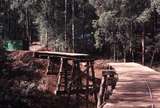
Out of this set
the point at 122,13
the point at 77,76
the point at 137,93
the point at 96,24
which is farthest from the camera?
the point at 96,24

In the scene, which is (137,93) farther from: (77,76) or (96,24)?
(96,24)

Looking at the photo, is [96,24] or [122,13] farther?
[96,24]

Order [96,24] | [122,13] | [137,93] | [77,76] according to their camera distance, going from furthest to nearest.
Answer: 1. [96,24]
2. [122,13]
3. [77,76]
4. [137,93]

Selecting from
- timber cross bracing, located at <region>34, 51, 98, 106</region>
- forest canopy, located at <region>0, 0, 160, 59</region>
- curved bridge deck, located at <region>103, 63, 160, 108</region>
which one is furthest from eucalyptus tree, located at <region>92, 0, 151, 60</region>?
curved bridge deck, located at <region>103, 63, 160, 108</region>

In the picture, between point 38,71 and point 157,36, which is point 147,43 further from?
point 38,71

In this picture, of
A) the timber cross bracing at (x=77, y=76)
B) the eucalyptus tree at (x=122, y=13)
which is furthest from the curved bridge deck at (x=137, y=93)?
the eucalyptus tree at (x=122, y=13)

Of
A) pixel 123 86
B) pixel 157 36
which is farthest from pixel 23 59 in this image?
pixel 123 86

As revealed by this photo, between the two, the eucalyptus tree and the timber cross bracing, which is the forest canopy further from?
the timber cross bracing

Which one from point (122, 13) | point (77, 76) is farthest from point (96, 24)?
point (77, 76)

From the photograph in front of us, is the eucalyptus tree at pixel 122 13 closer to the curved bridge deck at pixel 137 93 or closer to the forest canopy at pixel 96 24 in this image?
the forest canopy at pixel 96 24

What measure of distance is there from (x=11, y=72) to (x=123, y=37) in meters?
13.5

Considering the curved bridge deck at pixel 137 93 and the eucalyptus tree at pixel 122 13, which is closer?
the curved bridge deck at pixel 137 93

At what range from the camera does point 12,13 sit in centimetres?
5425

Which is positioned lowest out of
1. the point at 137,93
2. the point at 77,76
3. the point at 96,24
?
the point at 77,76
